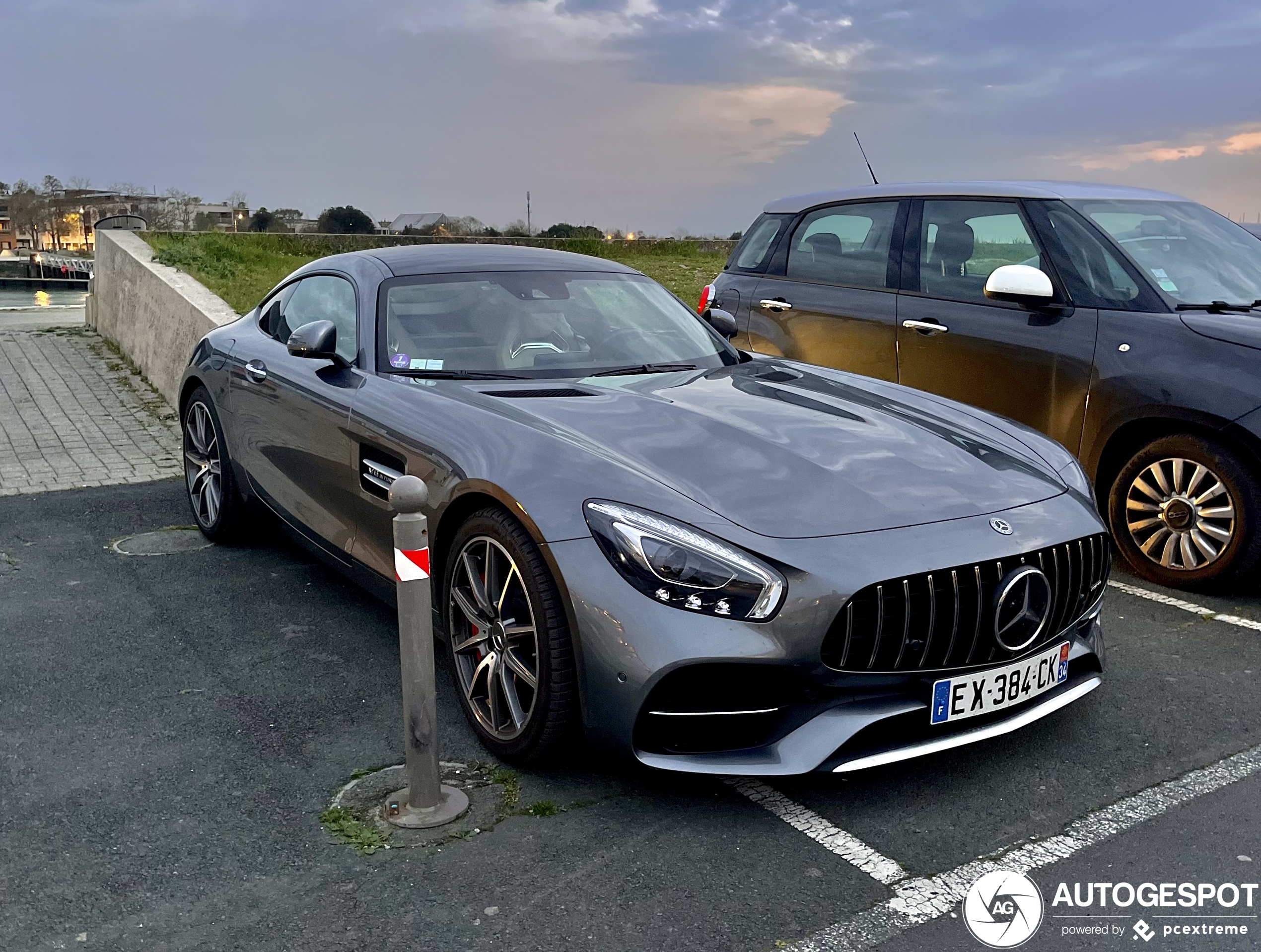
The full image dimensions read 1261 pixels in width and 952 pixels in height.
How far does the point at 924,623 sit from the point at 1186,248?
3.59 m

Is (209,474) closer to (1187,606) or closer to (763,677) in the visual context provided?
(763,677)

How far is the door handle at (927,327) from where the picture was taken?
5.89 metres

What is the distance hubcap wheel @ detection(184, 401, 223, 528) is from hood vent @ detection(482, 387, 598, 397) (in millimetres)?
2276

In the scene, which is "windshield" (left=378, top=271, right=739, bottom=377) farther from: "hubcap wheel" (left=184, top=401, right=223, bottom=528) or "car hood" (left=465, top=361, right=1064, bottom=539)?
"hubcap wheel" (left=184, top=401, right=223, bottom=528)

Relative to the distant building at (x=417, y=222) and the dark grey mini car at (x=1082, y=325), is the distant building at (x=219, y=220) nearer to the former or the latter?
the distant building at (x=417, y=222)

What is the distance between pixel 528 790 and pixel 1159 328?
352cm

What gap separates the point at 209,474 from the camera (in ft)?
19.4

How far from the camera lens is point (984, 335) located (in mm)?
5688

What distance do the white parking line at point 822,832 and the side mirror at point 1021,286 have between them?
3012 mm

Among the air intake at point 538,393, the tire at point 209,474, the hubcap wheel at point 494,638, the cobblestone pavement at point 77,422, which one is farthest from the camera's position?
the cobblestone pavement at point 77,422

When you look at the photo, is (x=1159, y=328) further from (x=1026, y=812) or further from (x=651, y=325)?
(x=1026, y=812)

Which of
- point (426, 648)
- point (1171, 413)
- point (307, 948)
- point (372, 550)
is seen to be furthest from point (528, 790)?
point (1171, 413)

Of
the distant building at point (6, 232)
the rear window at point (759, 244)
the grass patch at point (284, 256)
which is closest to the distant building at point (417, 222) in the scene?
the grass patch at point (284, 256)

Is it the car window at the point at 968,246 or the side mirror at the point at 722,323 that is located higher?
the car window at the point at 968,246
